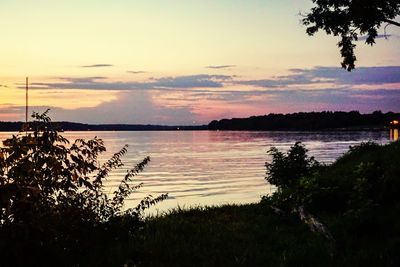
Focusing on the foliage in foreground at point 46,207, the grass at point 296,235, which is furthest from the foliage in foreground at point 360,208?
the foliage in foreground at point 46,207

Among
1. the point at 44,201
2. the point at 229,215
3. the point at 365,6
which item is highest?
the point at 365,6

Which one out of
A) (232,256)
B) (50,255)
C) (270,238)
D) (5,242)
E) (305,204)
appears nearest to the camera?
(5,242)

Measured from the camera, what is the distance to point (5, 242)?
27.9 ft

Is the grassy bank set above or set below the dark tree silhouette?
below

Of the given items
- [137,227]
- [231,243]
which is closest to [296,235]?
[231,243]

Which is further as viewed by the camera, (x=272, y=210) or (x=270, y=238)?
(x=272, y=210)

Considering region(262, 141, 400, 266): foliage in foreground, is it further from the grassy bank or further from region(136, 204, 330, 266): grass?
region(136, 204, 330, 266): grass

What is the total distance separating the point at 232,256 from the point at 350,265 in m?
2.30

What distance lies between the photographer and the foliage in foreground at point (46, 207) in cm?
848

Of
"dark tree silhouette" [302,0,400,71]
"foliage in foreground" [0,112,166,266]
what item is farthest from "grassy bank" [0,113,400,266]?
"dark tree silhouette" [302,0,400,71]

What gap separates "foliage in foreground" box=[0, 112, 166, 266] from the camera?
8.48 metres

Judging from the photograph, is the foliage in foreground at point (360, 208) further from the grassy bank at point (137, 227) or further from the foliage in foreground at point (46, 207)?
the foliage in foreground at point (46, 207)

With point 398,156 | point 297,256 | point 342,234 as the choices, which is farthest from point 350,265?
point 398,156

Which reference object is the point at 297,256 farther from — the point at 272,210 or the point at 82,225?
the point at 272,210
